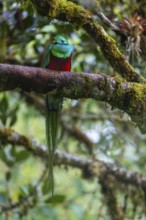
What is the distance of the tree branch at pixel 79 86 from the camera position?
2020 millimetres

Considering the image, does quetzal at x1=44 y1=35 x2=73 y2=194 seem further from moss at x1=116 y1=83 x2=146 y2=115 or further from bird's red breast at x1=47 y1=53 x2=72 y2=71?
moss at x1=116 y1=83 x2=146 y2=115

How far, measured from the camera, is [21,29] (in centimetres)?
363

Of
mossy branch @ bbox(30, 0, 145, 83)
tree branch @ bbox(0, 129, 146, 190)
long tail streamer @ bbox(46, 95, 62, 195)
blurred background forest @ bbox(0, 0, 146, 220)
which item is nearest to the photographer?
mossy branch @ bbox(30, 0, 145, 83)

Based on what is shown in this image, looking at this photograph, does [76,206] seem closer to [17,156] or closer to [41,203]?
[41,203]

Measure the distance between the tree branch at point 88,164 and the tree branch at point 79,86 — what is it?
1412 mm

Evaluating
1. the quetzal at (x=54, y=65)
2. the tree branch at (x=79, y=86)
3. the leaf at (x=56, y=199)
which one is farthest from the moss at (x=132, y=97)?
the leaf at (x=56, y=199)

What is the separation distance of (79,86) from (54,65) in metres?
0.55

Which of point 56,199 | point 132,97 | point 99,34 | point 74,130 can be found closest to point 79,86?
point 132,97

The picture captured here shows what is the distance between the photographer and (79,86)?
211cm

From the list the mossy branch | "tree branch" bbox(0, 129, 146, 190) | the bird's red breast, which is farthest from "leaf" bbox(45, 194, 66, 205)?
the mossy branch

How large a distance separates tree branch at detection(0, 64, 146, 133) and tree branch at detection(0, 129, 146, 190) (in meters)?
1.41

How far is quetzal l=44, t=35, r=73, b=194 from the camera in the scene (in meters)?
2.63

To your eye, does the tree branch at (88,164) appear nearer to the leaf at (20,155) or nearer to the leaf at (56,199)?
the leaf at (20,155)

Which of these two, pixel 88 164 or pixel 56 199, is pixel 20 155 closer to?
pixel 56 199
